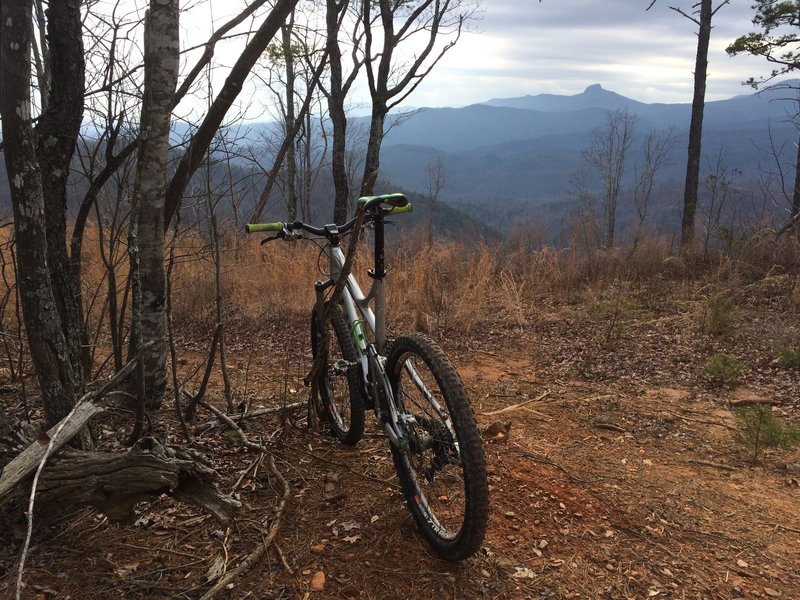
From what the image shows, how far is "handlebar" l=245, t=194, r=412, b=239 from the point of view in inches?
88.4

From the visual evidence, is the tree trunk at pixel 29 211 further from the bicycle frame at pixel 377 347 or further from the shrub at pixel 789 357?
the shrub at pixel 789 357

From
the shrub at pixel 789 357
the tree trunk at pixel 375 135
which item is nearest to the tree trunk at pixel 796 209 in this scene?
the shrub at pixel 789 357

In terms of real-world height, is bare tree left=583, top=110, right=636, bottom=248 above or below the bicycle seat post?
above

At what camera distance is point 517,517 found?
2.39m

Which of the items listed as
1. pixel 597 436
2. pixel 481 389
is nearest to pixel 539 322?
pixel 481 389

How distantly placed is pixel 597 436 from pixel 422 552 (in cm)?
180

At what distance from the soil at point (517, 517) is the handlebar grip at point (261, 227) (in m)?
1.12

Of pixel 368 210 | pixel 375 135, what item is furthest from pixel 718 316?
pixel 375 135

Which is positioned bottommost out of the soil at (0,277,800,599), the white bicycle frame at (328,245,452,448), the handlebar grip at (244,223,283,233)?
the soil at (0,277,800,599)

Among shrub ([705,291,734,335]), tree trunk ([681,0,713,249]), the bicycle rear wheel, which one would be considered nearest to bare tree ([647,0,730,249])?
tree trunk ([681,0,713,249])

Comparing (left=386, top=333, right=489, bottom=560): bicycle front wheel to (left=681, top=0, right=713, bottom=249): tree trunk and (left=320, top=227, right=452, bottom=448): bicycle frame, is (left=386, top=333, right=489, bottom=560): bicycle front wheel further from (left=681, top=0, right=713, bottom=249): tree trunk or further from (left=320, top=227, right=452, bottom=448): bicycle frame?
(left=681, top=0, right=713, bottom=249): tree trunk

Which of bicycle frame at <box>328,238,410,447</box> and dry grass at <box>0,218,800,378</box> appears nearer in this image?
bicycle frame at <box>328,238,410,447</box>

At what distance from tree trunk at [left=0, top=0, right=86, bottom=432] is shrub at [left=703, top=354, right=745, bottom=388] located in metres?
4.60

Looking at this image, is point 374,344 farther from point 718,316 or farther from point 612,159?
point 612,159
